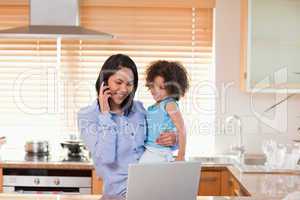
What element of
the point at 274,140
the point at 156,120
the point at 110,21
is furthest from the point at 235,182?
the point at 110,21

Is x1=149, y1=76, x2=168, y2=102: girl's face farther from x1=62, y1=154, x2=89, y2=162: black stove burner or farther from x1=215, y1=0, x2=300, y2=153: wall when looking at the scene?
x1=215, y1=0, x2=300, y2=153: wall

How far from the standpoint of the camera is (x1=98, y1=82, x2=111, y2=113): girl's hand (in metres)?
2.32

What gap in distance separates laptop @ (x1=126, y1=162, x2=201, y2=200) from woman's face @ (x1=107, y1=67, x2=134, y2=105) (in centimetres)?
58

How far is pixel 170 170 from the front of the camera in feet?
6.04

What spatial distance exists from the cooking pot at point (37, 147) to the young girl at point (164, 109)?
51.3 inches

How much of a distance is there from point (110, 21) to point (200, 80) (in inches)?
35.5

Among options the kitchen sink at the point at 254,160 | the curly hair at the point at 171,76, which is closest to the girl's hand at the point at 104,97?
the curly hair at the point at 171,76

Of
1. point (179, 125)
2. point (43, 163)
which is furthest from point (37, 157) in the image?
point (179, 125)

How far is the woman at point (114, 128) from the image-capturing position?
2.27 metres

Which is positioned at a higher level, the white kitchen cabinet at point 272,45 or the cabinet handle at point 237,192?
the white kitchen cabinet at point 272,45

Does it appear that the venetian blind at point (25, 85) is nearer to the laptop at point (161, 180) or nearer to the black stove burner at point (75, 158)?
the black stove burner at point (75, 158)

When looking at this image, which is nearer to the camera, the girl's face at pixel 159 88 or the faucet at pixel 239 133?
the girl's face at pixel 159 88

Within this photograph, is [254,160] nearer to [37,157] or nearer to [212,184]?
[212,184]

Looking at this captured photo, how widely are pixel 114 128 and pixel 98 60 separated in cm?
209
